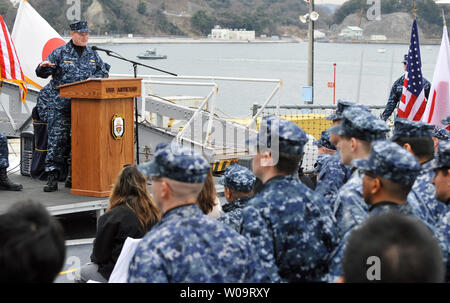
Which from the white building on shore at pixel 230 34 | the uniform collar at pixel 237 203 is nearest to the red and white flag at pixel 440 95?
the uniform collar at pixel 237 203

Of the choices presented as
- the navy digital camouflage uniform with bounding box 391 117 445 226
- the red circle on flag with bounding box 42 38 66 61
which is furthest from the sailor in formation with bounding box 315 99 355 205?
the red circle on flag with bounding box 42 38 66 61

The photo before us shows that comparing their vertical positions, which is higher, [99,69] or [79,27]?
[79,27]

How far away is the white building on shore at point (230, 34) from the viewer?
60219mm

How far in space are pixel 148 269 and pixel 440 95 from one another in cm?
643

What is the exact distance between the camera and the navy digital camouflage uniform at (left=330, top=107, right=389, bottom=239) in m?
3.21

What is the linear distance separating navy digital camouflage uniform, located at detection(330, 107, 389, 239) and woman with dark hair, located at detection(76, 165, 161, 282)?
1577 millimetres

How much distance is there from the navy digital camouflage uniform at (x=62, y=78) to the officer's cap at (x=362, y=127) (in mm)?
4573

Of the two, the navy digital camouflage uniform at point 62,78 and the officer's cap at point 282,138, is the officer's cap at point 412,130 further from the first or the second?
the navy digital camouflage uniform at point 62,78

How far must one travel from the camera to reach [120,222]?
14.8ft

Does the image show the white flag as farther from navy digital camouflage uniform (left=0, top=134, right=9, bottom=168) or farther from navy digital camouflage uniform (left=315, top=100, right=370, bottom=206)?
navy digital camouflage uniform (left=315, top=100, right=370, bottom=206)

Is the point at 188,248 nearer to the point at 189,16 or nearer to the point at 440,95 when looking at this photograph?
the point at 440,95

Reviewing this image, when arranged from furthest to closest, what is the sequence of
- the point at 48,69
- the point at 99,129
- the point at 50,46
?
1. the point at 50,46
2. the point at 48,69
3. the point at 99,129

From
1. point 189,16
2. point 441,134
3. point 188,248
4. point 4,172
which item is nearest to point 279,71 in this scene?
point 189,16
